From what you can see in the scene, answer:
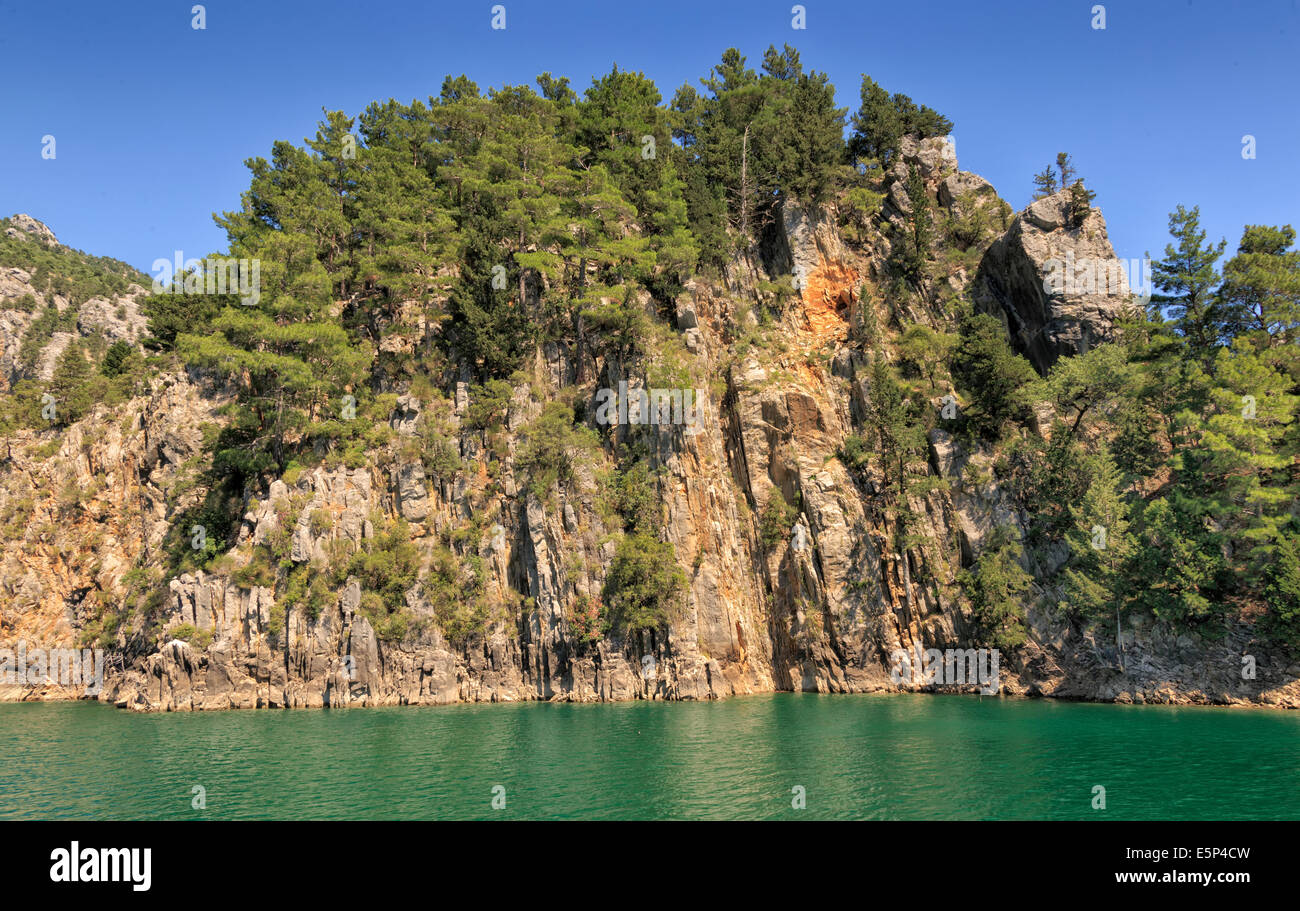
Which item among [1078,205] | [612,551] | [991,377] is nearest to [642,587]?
[612,551]

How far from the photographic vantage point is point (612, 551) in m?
40.8

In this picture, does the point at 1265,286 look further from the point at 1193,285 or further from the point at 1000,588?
the point at 1000,588

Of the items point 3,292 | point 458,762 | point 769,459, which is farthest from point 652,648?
point 3,292

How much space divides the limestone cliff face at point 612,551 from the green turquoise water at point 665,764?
12.8 ft

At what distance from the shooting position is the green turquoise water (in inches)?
727

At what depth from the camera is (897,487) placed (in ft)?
147

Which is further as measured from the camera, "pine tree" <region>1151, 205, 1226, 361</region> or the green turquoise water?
Answer: "pine tree" <region>1151, 205, 1226, 361</region>

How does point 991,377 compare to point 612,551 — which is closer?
point 612,551

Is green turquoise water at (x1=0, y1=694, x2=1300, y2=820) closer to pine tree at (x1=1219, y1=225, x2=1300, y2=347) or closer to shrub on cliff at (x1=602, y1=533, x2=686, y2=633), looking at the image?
shrub on cliff at (x1=602, y1=533, x2=686, y2=633)

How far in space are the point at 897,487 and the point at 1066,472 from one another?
9920mm

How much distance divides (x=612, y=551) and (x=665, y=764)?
18.5 m

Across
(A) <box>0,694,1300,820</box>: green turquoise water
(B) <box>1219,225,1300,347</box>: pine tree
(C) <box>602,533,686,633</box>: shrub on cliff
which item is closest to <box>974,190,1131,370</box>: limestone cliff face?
(B) <box>1219,225,1300,347</box>: pine tree

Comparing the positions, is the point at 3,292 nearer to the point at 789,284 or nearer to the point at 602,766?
the point at 789,284

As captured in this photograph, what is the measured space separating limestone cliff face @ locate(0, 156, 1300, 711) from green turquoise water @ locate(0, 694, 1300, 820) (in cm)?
389
